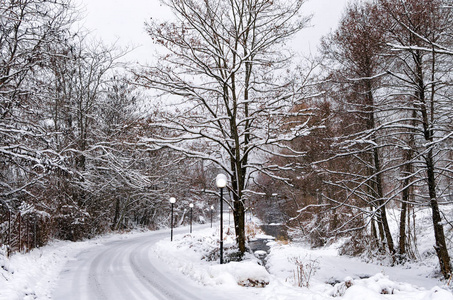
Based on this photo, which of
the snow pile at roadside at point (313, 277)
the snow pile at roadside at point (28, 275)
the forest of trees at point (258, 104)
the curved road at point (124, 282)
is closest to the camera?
the snow pile at roadside at point (313, 277)

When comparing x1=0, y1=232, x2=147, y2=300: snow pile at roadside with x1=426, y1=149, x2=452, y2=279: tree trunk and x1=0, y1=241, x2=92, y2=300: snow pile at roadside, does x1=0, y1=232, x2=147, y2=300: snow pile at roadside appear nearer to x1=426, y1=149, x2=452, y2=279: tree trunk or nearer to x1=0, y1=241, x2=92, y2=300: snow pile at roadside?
x1=0, y1=241, x2=92, y2=300: snow pile at roadside

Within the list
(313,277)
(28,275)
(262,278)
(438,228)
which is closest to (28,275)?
(28,275)

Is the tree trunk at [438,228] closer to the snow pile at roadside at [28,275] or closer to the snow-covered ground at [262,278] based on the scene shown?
the snow-covered ground at [262,278]

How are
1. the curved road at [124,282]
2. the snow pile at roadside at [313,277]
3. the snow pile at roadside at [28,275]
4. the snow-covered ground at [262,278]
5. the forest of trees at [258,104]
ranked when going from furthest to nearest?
the forest of trees at [258,104]
the curved road at [124,282]
the snow pile at roadside at [28,275]
the snow-covered ground at [262,278]
the snow pile at roadside at [313,277]

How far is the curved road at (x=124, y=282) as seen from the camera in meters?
7.33

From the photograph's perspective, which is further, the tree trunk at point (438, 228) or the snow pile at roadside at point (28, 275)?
the tree trunk at point (438, 228)

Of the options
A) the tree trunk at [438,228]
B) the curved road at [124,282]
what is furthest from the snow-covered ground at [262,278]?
the tree trunk at [438,228]

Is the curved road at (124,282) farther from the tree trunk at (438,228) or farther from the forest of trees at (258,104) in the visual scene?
the tree trunk at (438,228)

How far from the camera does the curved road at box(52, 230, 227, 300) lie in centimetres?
733

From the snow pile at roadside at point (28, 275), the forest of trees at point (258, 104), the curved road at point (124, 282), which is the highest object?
the forest of trees at point (258, 104)

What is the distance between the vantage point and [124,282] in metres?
8.72

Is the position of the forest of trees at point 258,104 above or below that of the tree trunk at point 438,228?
above

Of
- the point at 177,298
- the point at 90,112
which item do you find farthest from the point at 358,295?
the point at 90,112

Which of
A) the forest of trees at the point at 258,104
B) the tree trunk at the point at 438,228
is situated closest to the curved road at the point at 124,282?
the forest of trees at the point at 258,104
